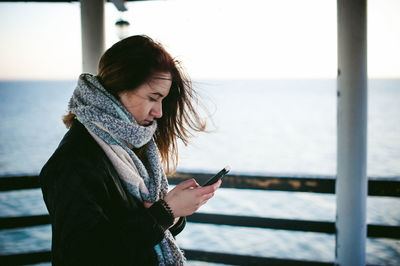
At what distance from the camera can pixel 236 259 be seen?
2.63 m

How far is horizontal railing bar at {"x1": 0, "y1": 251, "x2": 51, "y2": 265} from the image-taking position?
8.44ft

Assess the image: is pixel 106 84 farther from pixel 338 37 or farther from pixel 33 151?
pixel 33 151

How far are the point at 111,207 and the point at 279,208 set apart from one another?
788 centimetres

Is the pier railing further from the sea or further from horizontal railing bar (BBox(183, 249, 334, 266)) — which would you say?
the sea

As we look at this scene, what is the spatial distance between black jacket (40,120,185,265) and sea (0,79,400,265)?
67cm

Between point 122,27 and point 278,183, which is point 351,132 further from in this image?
point 122,27

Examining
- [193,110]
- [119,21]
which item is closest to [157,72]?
[193,110]

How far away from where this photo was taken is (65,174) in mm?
903

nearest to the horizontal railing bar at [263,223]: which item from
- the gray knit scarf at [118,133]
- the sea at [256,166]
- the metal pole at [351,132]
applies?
the metal pole at [351,132]

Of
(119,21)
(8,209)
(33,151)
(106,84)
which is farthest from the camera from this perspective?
(33,151)

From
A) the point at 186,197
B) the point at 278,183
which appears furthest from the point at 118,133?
the point at 278,183

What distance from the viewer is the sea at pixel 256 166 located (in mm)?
5609

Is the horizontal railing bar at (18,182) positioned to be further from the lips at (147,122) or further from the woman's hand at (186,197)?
the woman's hand at (186,197)

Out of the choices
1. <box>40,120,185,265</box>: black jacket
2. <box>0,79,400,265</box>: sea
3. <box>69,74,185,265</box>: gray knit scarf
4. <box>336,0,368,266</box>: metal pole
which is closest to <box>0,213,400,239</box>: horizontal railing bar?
<box>336,0,368,266</box>: metal pole
